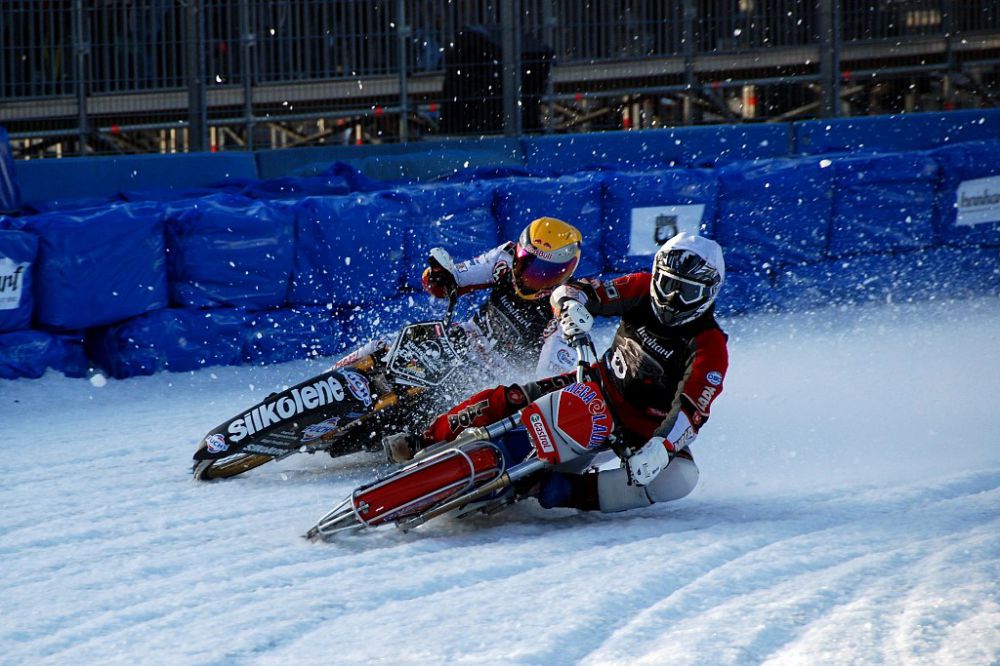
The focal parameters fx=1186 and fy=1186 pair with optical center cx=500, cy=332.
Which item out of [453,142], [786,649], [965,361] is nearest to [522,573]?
[786,649]

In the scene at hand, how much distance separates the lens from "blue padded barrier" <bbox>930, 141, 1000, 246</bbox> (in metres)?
10.8

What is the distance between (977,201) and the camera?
10.9 metres

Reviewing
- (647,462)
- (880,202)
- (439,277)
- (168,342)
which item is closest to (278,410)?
(439,277)

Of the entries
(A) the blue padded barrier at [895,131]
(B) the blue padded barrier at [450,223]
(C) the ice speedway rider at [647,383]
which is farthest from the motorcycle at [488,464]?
(A) the blue padded barrier at [895,131]

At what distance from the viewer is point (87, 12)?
31.8 feet

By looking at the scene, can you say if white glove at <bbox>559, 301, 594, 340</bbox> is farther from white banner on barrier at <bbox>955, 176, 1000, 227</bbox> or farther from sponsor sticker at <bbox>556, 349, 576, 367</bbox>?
white banner on barrier at <bbox>955, 176, 1000, 227</bbox>

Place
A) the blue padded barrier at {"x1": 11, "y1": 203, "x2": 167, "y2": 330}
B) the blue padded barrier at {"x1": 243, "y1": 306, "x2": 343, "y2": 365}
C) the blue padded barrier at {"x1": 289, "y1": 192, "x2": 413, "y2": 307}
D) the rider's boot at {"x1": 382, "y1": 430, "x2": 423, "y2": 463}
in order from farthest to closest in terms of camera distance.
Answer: the blue padded barrier at {"x1": 289, "y1": 192, "x2": 413, "y2": 307}, the blue padded barrier at {"x1": 243, "y1": 306, "x2": 343, "y2": 365}, the blue padded barrier at {"x1": 11, "y1": 203, "x2": 167, "y2": 330}, the rider's boot at {"x1": 382, "y1": 430, "x2": 423, "y2": 463}

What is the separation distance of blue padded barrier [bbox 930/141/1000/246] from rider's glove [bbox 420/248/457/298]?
6.17 meters

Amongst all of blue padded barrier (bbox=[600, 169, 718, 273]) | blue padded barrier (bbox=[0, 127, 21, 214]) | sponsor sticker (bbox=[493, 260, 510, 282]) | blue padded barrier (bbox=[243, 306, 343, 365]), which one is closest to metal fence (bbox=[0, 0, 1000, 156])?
blue padded barrier (bbox=[0, 127, 21, 214])

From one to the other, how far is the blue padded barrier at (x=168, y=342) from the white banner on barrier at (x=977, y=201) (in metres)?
6.60

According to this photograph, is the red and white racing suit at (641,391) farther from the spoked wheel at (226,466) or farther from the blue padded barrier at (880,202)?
the blue padded barrier at (880,202)

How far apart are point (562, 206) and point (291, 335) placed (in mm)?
2460

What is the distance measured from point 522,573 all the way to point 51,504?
2287mm

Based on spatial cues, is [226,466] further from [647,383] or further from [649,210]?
[649,210]
